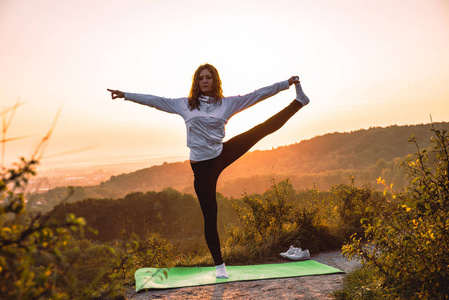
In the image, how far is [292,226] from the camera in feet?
19.0

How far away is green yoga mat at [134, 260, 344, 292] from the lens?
12.7 ft

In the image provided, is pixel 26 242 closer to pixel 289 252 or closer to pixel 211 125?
pixel 211 125

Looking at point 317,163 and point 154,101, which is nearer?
point 154,101

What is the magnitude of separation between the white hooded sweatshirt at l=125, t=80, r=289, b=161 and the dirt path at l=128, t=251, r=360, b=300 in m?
1.37

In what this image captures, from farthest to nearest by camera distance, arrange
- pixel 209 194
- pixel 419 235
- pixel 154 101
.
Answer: pixel 154 101, pixel 209 194, pixel 419 235

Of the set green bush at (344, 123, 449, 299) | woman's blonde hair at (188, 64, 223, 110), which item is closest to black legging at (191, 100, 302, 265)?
woman's blonde hair at (188, 64, 223, 110)

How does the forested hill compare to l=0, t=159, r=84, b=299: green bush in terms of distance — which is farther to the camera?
the forested hill

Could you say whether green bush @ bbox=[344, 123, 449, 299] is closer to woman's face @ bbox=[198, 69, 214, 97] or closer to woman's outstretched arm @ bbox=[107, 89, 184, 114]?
woman's face @ bbox=[198, 69, 214, 97]

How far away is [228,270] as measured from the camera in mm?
4371

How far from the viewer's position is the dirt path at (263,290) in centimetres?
339

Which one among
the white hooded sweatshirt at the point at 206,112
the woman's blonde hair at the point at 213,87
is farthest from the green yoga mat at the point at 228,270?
the woman's blonde hair at the point at 213,87

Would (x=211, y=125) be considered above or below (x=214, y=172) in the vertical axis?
above

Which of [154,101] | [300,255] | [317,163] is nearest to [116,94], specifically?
[154,101]

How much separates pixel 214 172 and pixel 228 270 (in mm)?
1240
